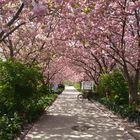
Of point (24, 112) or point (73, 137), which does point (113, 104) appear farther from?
point (73, 137)

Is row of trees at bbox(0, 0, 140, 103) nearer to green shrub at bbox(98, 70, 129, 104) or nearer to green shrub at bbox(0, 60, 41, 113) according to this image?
green shrub at bbox(0, 60, 41, 113)

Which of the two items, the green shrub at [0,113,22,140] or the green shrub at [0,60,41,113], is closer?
the green shrub at [0,113,22,140]

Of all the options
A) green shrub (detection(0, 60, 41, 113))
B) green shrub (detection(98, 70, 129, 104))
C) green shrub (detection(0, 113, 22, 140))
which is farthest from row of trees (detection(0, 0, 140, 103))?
green shrub (detection(0, 113, 22, 140))

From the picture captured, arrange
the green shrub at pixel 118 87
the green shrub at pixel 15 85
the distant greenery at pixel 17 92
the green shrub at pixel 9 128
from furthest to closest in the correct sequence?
the green shrub at pixel 118 87 → the green shrub at pixel 15 85 → the distant greenery at pixel 17 92 → the green shrub at pixel 9 128

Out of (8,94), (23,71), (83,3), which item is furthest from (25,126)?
(83,3)

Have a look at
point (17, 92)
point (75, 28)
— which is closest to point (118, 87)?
point (75, 28)

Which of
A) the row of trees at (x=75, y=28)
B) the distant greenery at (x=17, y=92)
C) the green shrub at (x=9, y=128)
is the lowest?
the green shrub at (x=9, y=128)

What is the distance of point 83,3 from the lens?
11.7m

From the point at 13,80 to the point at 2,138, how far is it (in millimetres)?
5476

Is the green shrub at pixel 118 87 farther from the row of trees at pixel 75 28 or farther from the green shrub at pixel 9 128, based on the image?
the green shrub at pixel 9 128

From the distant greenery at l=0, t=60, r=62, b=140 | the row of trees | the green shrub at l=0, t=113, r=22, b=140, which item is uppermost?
the row of trees

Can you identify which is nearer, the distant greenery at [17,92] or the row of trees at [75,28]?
the row of trees at [75,28]

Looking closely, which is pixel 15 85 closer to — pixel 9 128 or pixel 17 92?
pixel 17 92

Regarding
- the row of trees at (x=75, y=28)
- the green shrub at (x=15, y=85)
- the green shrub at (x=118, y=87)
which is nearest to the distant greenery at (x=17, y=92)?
the green shrub at (x=15, y=85)
